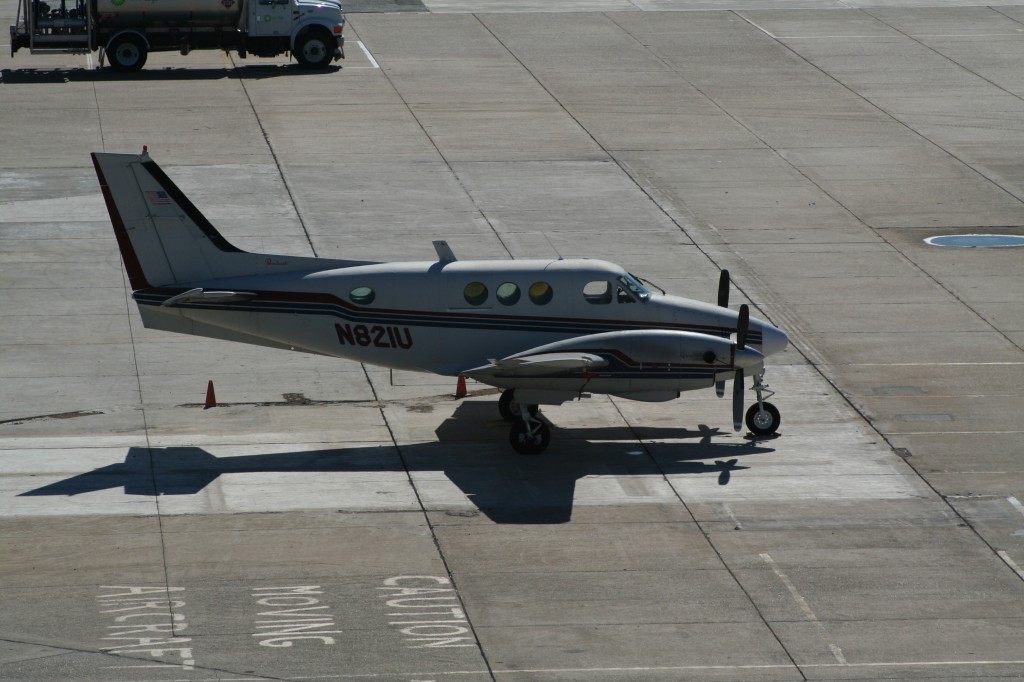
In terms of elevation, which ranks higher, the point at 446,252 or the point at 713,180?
the point at 446,252

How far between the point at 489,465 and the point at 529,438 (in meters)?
0.76

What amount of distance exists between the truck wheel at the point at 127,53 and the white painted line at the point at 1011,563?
1348 inches

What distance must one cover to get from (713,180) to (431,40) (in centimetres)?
1687

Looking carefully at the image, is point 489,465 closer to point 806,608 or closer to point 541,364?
point 541,364

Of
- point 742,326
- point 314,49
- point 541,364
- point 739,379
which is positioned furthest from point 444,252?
point 314,49

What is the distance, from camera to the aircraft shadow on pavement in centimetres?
2066

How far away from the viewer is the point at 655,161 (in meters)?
38.3

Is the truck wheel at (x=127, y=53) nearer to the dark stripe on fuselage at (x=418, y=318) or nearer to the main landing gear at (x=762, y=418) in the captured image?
the dark stripe on fuselage at (x=418, y=318)

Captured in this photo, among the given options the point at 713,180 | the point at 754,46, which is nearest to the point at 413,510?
the point at 713,180

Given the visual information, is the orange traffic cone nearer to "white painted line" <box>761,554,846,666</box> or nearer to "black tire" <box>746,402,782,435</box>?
"black tire" <box>746,402,782,435</box>

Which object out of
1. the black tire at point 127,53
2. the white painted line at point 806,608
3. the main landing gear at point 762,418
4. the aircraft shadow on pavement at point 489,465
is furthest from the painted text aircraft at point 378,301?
the black tire at point 127,53

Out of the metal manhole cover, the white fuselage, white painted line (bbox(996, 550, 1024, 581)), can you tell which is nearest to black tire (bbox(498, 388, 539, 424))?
the white fuselage

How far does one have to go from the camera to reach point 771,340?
2294 centimetres

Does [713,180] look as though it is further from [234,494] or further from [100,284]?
[234,494]
